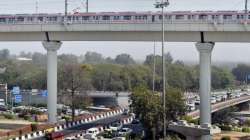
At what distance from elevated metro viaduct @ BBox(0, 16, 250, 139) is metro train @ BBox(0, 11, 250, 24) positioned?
2.38 feet

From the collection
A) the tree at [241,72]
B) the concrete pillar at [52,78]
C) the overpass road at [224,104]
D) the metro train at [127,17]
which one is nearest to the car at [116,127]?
the concrete pillar at [52,78]

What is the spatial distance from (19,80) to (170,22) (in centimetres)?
7073

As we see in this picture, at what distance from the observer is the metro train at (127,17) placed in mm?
42391

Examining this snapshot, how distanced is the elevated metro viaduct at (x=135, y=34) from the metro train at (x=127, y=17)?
727 mm

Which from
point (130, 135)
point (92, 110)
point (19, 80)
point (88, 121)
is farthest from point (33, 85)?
point (130, 135)

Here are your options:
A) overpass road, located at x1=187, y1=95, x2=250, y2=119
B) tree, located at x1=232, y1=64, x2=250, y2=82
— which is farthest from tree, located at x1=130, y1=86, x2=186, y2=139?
tree, located at x1=232, y1=64, x2=250, y2=82

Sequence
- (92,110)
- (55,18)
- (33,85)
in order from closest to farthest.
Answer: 1. (55,18)
2. (92,110)
3. (33,85)

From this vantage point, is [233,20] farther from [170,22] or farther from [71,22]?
[71,22]

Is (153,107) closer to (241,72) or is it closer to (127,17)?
(127,17)

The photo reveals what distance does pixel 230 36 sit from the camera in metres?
42.3

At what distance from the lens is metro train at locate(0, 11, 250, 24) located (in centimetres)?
4239

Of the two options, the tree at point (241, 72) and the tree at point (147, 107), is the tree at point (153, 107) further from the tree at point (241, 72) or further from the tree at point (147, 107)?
the tree at point (241, 72)

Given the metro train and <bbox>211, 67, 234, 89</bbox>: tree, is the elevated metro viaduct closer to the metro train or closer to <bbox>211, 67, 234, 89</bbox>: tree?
the metro train

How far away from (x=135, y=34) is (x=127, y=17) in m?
1.83
